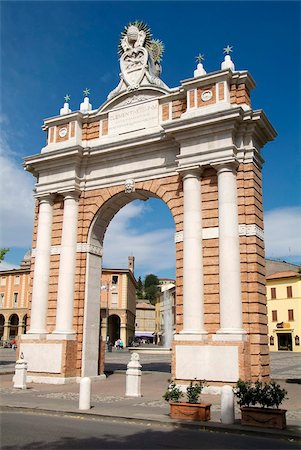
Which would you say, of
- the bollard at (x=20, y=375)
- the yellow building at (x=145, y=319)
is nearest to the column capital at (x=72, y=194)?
the bollard at (x=20, y=375)

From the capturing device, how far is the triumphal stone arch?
16.8m

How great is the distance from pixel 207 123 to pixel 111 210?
21.6ft

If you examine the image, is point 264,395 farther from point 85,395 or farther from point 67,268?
point 67,268

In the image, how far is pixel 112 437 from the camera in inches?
361

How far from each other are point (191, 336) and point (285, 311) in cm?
4636

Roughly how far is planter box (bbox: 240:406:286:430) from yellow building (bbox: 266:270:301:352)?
1954 inches

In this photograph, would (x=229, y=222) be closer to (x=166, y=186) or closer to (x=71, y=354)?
(x=166, y=186)

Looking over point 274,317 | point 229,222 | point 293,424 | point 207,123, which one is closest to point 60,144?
point 207,123

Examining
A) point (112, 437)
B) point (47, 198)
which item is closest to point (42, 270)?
point (47, 198)

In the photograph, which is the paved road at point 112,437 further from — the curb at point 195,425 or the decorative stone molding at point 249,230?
the decorative stone molding at point 249,230

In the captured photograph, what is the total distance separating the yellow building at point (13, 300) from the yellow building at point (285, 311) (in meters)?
35.2

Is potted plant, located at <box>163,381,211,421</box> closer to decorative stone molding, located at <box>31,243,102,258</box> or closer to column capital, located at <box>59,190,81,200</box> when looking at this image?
decorative stone molding, located at <box>31,243,102,258</box>

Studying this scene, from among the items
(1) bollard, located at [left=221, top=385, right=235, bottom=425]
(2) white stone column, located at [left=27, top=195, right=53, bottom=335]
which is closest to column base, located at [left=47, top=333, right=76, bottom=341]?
(2) white stone column, located at [left=27, top=195, right=53, bottom=335]

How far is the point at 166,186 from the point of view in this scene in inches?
781
